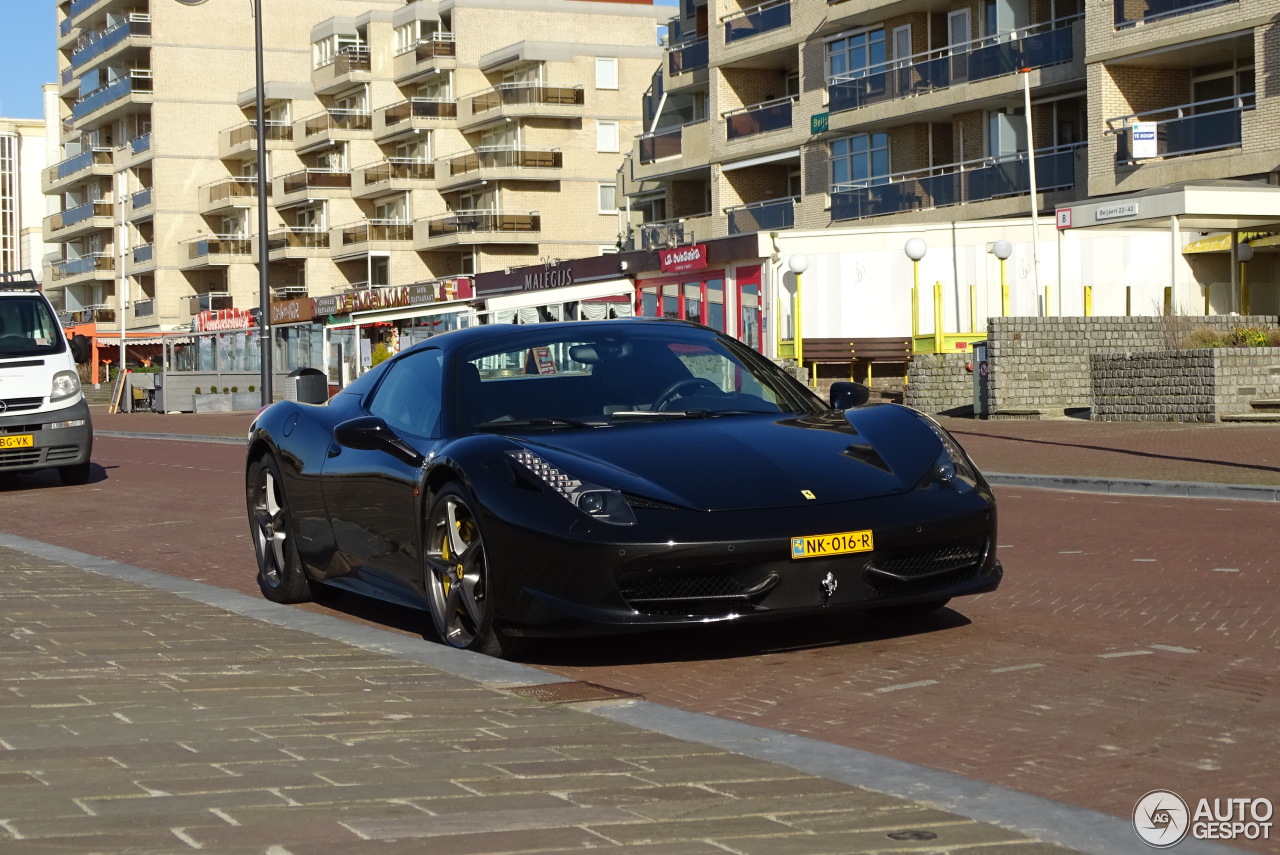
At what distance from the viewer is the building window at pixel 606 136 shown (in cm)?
8706

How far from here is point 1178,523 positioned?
41.4 ft

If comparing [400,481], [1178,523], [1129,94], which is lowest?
[1178,523]

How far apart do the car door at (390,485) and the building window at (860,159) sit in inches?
1690

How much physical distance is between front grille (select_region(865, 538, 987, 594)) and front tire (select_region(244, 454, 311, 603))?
3.35 metres

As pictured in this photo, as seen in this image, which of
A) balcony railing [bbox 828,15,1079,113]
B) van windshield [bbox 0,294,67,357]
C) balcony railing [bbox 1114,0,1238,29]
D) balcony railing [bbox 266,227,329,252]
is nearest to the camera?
van windshield [bbox 0,294,67,357]

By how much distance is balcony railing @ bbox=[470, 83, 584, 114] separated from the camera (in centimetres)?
8381

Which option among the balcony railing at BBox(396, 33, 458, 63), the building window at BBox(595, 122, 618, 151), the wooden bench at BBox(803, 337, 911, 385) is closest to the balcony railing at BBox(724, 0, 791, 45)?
the wooden bench at BBox(803, 337, 911, 385)

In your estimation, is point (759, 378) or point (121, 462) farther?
point (121, 462)

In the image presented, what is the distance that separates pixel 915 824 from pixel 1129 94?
39765mm

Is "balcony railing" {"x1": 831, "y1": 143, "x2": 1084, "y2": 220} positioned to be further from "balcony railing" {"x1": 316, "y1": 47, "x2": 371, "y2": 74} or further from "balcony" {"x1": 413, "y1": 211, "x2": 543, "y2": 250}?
"balcony railing" {"x1": 316, "y1": 47, "x2": 371, "y2": 74}

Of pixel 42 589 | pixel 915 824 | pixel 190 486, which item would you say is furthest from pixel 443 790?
pixel 190 486

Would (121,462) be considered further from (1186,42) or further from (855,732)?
(1186,42)

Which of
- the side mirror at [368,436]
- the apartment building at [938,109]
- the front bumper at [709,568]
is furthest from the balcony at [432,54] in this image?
the front bumper at [709,568]

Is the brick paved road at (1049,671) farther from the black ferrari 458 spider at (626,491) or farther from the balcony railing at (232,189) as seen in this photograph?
the balcony railing at (232,189)
